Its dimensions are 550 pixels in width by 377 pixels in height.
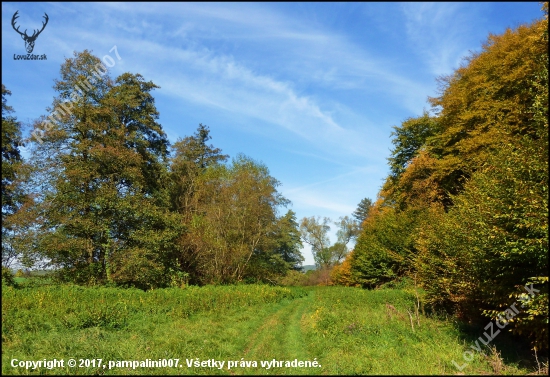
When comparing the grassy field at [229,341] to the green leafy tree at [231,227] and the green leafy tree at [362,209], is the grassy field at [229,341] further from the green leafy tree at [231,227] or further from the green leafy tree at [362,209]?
the green leafy tree at [362,209]

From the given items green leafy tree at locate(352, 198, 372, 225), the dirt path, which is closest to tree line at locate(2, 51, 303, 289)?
the dirt path

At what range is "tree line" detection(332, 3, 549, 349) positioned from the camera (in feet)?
29.1

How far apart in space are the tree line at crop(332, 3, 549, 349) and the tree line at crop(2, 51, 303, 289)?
Answer: 51.3 feet

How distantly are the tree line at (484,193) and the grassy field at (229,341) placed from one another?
1812 mm

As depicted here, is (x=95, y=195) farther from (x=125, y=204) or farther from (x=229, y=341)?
(x=229, y=341)

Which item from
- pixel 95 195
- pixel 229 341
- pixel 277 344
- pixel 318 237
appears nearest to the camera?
pixel 229 341

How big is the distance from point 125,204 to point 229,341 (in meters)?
19.5

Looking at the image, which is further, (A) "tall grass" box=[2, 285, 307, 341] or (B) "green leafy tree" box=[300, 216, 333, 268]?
(B) "green leafy tree" box=[300, 216, 333, 268]

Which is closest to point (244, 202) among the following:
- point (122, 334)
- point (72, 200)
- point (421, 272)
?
point (72, 200)

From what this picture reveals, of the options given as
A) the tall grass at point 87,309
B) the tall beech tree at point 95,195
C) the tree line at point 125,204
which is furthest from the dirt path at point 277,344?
the tall beech tree at point 95,195

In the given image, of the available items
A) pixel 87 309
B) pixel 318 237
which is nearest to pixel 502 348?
pixel 87 309

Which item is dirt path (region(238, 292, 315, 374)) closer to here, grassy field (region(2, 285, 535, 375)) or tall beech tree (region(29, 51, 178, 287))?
grassy field (region(2, 285, 535, 375))

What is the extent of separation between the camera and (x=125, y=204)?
26.3 meters

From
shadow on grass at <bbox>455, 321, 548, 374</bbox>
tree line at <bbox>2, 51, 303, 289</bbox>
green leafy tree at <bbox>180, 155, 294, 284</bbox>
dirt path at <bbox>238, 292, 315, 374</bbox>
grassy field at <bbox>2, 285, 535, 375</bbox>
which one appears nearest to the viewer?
grassy field at <bbox>2, 285, 535, 375</bbox>
